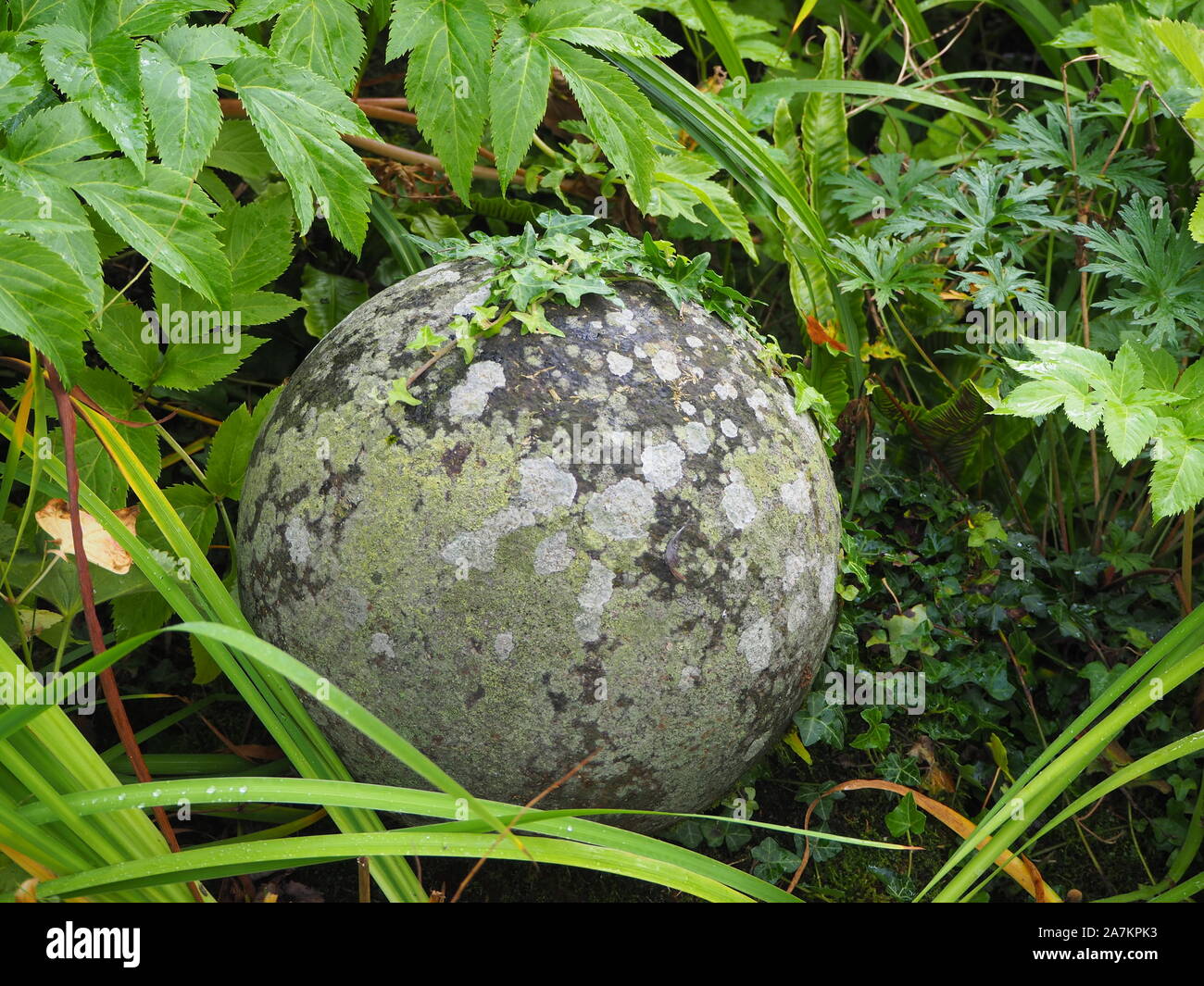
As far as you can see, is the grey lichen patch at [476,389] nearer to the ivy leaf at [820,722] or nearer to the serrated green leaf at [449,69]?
the serrated green leaf at [449,69]

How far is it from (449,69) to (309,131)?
1.08ft

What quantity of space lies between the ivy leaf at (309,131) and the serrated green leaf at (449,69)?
0.16 m

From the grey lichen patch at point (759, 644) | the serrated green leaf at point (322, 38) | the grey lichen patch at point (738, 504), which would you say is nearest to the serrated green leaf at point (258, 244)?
the serrated green leaf at point (322, 38)

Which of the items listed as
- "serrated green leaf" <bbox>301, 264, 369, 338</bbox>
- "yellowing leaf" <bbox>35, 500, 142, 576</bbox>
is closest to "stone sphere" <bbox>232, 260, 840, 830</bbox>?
"yellowing leaf" <bbox>35, 500, 142, 576</bbox>

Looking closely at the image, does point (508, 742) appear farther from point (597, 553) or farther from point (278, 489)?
point (278, 489)

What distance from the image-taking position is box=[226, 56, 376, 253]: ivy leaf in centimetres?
188

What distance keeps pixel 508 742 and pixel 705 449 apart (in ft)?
2.14

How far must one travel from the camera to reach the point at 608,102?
2082 millimetres

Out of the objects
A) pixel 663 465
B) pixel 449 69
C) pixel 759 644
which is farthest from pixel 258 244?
pixel 759 644

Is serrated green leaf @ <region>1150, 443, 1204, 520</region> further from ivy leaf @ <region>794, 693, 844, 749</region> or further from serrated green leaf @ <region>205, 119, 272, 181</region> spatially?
serrated green leaf @ <region>205, 119, 272, 181</region>

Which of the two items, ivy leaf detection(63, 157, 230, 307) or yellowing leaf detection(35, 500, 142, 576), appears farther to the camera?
yellowing leaf detection(35, 500, 142, 576)

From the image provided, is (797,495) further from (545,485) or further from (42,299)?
(42,299)

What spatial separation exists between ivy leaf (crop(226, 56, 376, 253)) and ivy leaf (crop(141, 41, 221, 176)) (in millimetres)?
81

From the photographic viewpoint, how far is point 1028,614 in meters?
2.59
